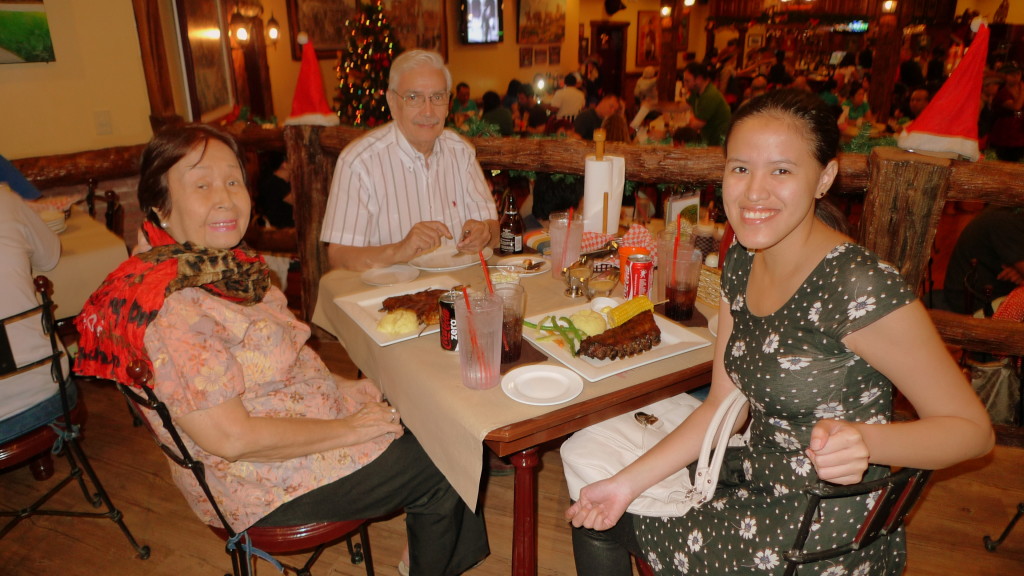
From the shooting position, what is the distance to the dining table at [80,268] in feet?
9.94

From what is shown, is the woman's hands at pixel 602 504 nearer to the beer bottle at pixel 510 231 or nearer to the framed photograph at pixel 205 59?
the beer bottle at pixel 510 231

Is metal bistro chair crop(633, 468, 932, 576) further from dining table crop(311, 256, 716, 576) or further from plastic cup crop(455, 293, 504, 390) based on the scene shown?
plastic cup crop(455, 293, 504, 390)

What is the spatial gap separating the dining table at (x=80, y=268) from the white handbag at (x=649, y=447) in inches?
107

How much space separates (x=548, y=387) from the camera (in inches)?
61.9

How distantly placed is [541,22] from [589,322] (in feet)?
34.6

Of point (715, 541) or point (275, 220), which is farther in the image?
point (275, 220)

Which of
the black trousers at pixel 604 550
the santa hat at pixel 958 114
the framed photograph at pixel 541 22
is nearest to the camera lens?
the black trousers at pixel 604 550

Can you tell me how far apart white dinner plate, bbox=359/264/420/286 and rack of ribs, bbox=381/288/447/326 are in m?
0.21

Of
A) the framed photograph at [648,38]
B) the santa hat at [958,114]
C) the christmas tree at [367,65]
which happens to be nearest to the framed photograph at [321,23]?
the christmas tree at [367,65]

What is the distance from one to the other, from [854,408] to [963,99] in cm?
190

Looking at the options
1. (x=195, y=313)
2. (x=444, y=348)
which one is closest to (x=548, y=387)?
(x=444, y=348)

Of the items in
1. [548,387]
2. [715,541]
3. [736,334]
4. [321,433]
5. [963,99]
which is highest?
[963,99]

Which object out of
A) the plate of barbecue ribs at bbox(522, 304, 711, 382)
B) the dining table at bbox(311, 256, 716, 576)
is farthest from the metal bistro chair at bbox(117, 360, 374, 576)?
the plate of barbecue ribs at bbox(522, 304, 711, 382)

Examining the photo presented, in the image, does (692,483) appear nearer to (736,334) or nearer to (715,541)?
(715,541)
